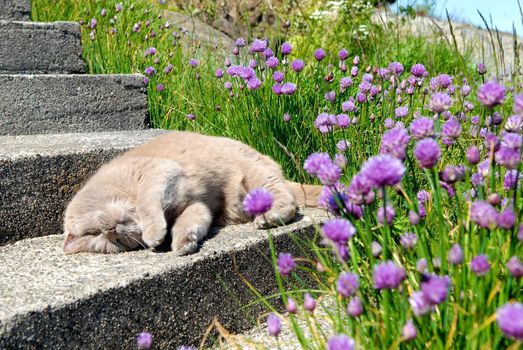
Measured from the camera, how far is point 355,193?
146 cm

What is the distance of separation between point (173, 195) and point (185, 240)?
1.09 ft

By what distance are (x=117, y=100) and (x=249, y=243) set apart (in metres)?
2.00

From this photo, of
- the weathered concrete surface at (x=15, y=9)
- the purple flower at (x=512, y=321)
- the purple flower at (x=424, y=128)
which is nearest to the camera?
the purple flower at (x=512, y=321)

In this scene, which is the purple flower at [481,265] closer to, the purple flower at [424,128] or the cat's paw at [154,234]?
the purple flower at [424,128]

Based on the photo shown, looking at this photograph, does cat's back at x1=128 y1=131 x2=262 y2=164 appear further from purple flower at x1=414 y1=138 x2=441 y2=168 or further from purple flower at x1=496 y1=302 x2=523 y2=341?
purple flower at x1=496 y1=302 x2=523 y2=341

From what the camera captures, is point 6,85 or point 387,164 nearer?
point 387,164

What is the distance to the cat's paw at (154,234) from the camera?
271cm

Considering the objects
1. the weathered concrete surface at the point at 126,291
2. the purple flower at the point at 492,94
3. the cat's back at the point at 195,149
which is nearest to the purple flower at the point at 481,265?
the purple flower at the point at 492,94

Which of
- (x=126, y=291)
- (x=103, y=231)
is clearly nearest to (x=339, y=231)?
(x=126, y=291)

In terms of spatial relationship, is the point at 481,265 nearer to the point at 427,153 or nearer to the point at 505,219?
the point at 505,219

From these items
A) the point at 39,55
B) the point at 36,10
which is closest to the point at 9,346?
the point at 39,55

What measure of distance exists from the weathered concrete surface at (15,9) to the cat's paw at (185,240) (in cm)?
315

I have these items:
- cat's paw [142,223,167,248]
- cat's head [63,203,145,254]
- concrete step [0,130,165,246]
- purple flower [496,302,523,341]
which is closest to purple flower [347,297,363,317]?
purple flower [496,302,523,341]

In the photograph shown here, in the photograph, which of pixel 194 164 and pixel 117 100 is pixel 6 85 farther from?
pixel 194 164
